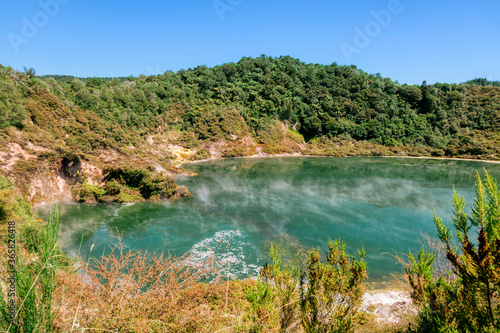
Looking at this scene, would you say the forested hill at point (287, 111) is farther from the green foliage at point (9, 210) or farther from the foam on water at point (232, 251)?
the foam on water at point (232, 251)

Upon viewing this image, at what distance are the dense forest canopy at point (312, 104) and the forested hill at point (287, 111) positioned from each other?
295mm

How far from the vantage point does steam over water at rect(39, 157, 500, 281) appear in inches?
653

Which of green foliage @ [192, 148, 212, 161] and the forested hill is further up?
the forested hill

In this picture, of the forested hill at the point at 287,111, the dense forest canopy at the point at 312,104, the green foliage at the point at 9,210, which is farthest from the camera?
the dense forest canopy at the point at 312,104

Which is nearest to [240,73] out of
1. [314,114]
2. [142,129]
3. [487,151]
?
[314,114]

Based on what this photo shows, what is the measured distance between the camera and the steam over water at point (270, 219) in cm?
1658

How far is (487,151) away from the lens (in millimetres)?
61219

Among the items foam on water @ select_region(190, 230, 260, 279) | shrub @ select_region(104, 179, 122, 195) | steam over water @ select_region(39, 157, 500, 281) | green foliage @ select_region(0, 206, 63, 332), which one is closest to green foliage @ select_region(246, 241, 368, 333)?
green foliage @ select_region(0, 206, 63, 332)

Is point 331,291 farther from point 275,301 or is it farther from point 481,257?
point 481,257

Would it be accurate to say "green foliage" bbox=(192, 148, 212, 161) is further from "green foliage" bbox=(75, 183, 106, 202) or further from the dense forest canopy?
"green foliage" bbox=(75, 183, 106, 202)

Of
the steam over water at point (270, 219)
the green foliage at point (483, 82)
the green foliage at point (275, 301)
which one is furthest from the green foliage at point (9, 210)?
the green foliage at point (483, 82)

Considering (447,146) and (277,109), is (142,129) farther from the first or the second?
(447,146)

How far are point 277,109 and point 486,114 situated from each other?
60219 mm

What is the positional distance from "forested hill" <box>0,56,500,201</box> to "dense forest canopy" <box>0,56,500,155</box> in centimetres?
30
